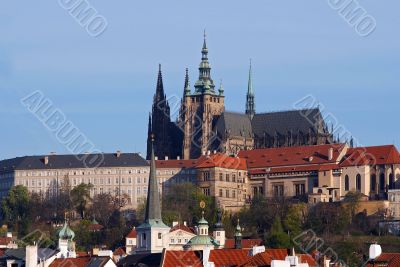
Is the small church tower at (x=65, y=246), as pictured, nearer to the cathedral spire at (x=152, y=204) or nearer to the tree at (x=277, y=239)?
the cathedral spire at (x=152, y=204)

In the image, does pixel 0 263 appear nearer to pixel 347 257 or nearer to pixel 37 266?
pixel 37 266

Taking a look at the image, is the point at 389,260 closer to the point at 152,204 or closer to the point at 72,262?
the point at 72,262

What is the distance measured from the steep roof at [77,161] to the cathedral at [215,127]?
12.4ft

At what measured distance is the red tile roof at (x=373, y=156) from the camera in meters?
169

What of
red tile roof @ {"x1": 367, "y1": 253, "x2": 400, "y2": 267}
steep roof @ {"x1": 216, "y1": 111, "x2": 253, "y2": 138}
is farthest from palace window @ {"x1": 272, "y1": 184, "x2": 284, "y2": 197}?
red tile roof @ {"x1": 367, "y1": 253, "x2": 400, "y2": 267}

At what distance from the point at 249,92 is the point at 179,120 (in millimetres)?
14850

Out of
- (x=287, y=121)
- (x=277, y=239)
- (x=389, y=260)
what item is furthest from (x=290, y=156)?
(x=389, y=260)

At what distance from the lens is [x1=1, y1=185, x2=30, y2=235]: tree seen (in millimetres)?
168250

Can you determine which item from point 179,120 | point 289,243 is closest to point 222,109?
point 179,120

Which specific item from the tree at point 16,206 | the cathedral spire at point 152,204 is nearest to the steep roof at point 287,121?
the tree at point 16,206

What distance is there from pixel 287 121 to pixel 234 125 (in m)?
5.79

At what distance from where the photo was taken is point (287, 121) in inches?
7397

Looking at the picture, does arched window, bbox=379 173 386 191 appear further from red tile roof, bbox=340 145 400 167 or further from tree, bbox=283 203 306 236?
tree, bbox=283 203 306 236

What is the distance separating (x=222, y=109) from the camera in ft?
621
